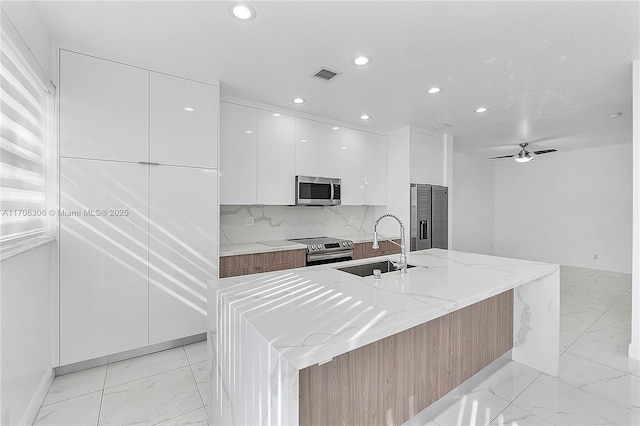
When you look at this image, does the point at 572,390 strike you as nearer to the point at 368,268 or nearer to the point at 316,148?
the point at 368,268

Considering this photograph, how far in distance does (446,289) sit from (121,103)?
2762mm

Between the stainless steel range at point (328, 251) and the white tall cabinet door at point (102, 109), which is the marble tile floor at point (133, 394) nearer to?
the stainless steel range at point (328, 251)

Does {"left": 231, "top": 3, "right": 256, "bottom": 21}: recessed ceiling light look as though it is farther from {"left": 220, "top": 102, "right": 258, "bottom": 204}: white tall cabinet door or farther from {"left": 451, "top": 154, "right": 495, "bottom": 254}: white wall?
{"left": 451, "top": 154, "right": 495, "bottom": 254}: white wall

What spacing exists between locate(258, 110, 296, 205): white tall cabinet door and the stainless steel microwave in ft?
0.33

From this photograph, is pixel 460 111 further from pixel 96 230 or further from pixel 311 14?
pixel 96 230

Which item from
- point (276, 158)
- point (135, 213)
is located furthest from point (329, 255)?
point (135, 213)

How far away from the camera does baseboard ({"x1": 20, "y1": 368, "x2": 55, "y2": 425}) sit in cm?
171

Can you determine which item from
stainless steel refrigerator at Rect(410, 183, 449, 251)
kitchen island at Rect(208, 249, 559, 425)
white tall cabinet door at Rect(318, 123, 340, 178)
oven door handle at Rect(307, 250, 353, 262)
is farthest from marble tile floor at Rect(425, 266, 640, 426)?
white tall cabinet door at Rect(318, 123, 340, 178)

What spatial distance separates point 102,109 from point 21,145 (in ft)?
2.34

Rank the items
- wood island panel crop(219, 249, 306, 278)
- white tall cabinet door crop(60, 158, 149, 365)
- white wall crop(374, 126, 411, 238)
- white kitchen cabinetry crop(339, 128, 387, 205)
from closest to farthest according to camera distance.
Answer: white tall cabinet door crop(60, 158, 149, 365) → wood island panel crop(219, 249, 306, 278) → white kitchen cabinetry crop(339, 128, 387, 205) → white wall crop(374, 126, 411, 238)

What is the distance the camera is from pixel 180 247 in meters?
2.70

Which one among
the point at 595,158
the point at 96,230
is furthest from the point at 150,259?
the point at 595,158

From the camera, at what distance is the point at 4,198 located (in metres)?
1.56

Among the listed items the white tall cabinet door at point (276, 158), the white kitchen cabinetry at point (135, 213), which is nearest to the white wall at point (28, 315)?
the white kitchen cabinetry at point (135, 213)
